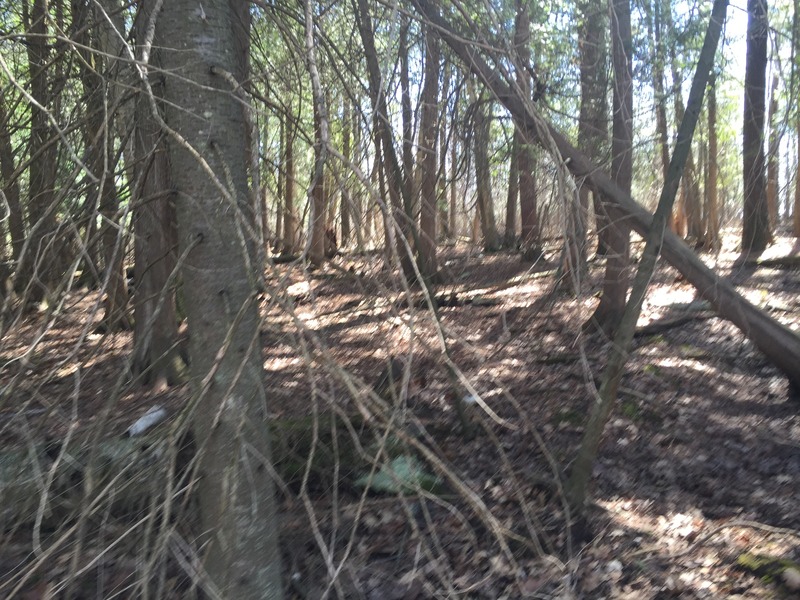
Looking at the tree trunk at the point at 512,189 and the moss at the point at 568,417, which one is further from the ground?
the tree trunk at the point at 512,189

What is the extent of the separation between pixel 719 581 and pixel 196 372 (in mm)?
3174

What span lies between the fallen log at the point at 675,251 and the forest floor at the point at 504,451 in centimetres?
67

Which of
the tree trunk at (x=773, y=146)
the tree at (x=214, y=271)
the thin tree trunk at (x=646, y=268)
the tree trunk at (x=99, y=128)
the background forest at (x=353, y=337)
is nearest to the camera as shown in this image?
the background forest at (x=353, y=337)

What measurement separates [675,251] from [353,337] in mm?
4264

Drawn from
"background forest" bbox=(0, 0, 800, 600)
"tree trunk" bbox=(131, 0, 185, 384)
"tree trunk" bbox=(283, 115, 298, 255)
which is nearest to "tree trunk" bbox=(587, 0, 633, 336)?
"background forest" bbox=(0, 0, 800, 600)

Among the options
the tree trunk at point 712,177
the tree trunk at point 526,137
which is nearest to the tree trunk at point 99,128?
the tree trunk at point 526,137

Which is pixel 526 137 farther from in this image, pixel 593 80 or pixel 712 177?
pixel 712 177

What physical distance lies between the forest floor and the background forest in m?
0.03

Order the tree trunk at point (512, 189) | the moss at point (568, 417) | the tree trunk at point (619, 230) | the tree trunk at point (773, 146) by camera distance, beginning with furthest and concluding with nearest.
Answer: the tree trunk at point (619, 230), the moss at point (568, 417), the tree trunk at point (512, 189), the tree trunk at point (773, 146)

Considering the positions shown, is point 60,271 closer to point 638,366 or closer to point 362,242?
point 362,242

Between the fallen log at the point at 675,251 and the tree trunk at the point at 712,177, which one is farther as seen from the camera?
the tree trunk at the point at 712,177

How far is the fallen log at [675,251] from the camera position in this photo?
462 cm

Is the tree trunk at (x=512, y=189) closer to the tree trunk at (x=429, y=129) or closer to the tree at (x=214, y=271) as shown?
the tree trunk at (x=429, y=129)

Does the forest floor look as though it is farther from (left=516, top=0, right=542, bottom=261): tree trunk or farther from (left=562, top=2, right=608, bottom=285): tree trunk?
(left=562, top=2, right=608, bottom=285): tree trunk
